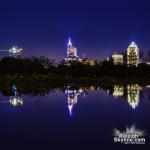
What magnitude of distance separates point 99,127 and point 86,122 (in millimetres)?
1207

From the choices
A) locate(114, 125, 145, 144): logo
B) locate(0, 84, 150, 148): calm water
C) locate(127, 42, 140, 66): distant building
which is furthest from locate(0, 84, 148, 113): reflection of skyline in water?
locate(127, 42, 140, 66): distant building

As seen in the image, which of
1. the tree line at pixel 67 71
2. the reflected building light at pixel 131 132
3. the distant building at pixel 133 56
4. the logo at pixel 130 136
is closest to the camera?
the logo at pixel 130 136

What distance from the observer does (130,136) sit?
39.1ft

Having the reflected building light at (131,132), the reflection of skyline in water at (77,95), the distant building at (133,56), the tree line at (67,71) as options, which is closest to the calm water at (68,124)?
the reflected building light at (131,132)

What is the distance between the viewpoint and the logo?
37.0ft

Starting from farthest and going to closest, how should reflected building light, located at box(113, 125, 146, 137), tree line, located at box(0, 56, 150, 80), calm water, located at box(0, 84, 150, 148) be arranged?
tree line, located at box(0, 56, 150, 80)
reflected building light, located at box(113, 125, 146, 137)
calm water, located at box(0, 84, 150, 148)

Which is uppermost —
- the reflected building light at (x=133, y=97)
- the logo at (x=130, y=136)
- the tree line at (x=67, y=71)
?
the tree line at (x=67, y=71)

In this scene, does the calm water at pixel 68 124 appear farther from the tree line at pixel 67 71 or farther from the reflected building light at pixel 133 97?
the tree line at pixel 67 71

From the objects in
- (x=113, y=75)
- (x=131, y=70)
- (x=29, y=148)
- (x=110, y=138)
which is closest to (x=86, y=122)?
(x=110, y=138)

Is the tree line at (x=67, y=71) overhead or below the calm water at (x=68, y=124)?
overhead

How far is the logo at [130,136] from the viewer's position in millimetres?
11267

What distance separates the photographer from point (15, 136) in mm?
12383

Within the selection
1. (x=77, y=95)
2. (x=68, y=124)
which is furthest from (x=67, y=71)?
(x=68, y=124)

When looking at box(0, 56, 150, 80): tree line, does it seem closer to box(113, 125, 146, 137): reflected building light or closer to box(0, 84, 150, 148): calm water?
box(0, 84, 150, 148): calm water
